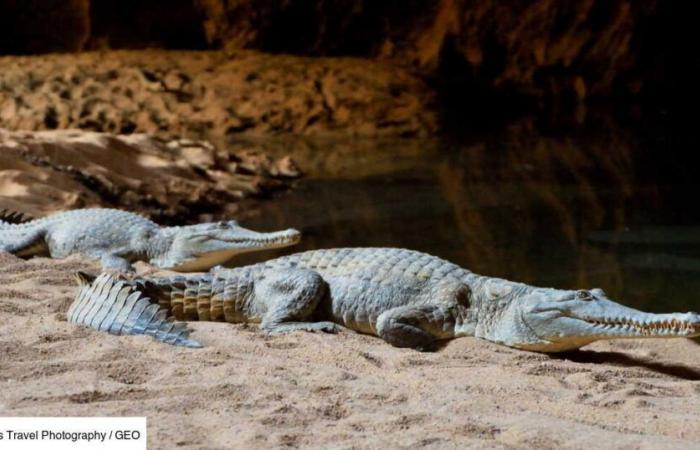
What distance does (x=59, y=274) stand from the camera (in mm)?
4832

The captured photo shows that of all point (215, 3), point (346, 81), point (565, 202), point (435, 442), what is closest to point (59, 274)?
point (435, 442)

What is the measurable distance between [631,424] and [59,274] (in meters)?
2.99

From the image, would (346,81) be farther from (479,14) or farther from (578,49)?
(578,49)

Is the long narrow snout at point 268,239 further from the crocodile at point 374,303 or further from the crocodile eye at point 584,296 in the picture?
the crocodile eye at point 584,296

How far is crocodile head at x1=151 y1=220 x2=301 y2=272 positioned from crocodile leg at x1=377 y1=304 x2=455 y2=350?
1479 mm

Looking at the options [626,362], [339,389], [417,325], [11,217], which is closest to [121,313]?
[339,389]

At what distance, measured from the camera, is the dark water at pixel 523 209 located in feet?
19.1

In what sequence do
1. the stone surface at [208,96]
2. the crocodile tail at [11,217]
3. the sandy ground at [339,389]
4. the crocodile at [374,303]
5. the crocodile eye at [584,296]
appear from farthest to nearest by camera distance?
the stone surface at [208,96]
the crocodile tail at [11,217]
the crocodile eye at [584,296]
the crocodile at [374,303]
the sandy ground at [339,389]

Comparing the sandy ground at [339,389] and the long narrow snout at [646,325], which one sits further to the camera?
the long narrow snout at [646,325]

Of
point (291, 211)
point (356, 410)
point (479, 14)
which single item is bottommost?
point (291, 211)

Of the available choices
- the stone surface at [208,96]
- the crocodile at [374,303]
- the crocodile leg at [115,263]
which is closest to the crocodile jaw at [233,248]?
the crocodile leg at [115,263]

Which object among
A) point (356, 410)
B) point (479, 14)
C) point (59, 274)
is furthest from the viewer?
point (479, 14)

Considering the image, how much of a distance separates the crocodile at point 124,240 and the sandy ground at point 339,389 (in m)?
1.57

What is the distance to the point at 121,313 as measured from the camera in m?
3.74
